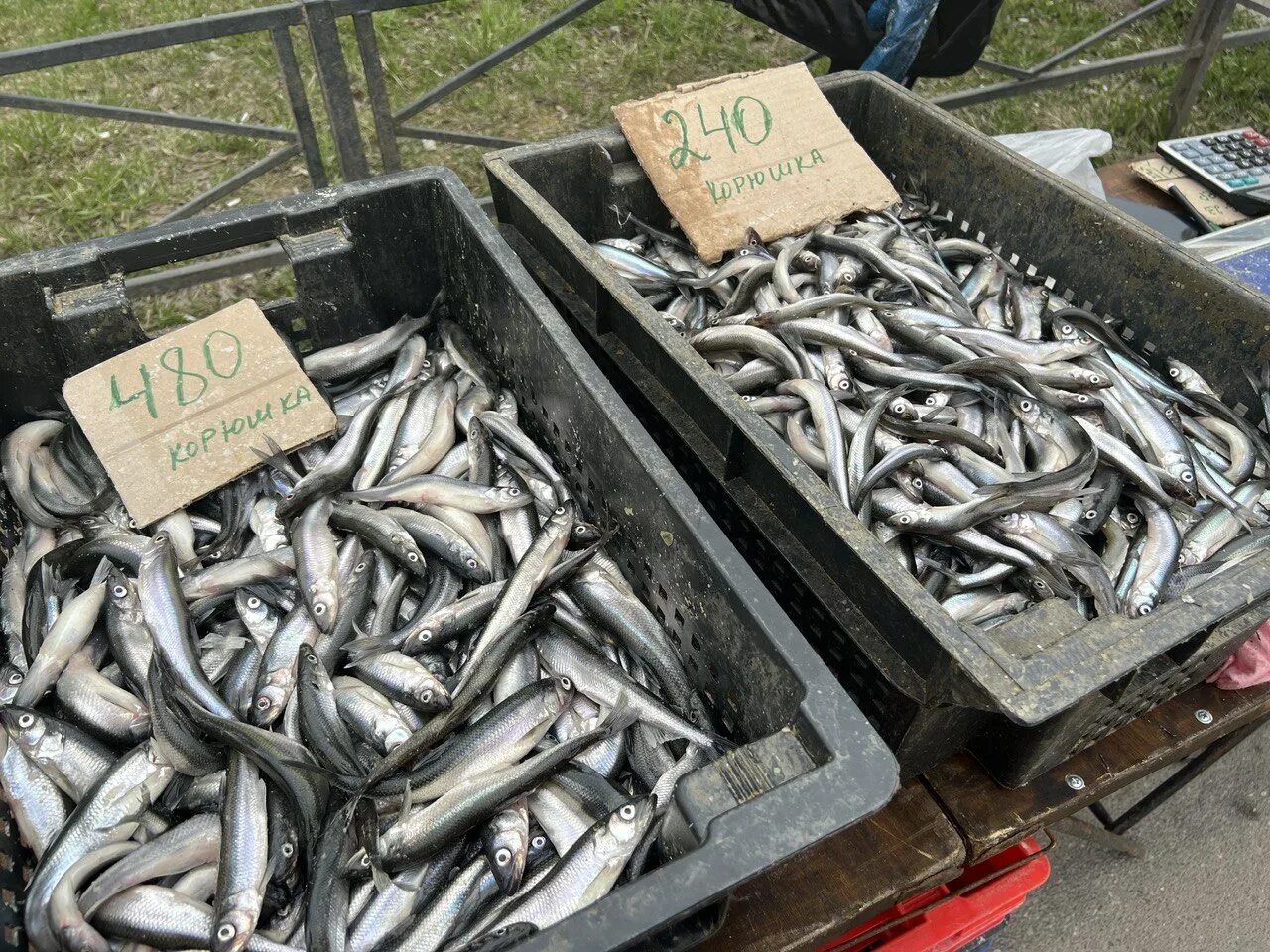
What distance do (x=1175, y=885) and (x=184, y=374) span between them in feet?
9.77

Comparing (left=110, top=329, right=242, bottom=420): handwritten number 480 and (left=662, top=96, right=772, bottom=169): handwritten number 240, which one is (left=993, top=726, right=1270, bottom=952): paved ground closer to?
(left=662, top=96, right=772, bottom=169): handwritten number 240

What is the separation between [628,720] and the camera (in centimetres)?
154

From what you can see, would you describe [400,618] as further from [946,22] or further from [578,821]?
[946,22]

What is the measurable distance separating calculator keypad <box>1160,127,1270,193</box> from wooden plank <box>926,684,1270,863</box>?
2250mm

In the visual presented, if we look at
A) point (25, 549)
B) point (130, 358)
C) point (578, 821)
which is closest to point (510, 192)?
point (130, 358)

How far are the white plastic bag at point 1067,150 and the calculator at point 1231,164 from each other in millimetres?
266

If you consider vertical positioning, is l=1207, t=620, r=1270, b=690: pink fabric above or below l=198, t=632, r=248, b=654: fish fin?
below

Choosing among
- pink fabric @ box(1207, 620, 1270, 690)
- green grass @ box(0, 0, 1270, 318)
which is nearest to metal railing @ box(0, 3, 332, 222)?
green grass @ box(0, 0, 1270, 318)

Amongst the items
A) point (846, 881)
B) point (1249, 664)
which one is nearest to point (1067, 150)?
point (1249, 664)

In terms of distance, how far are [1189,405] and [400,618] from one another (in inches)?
78.3

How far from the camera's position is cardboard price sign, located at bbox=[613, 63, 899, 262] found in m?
2.42

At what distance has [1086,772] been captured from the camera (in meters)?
1.68

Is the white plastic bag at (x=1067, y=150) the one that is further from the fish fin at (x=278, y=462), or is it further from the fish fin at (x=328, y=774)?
the fish fin at (x=328, y=774)

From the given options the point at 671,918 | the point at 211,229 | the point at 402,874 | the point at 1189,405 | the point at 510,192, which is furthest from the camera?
the point at 510,192
